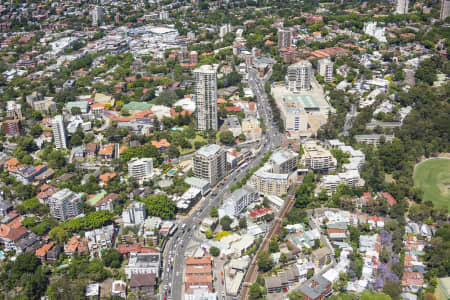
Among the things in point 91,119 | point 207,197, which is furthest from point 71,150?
point 207,197

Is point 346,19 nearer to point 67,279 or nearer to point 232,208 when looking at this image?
point 232,208

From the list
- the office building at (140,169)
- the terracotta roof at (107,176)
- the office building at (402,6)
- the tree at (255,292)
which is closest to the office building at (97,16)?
the office building at (402,6)

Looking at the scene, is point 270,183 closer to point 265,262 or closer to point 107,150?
point 265,262

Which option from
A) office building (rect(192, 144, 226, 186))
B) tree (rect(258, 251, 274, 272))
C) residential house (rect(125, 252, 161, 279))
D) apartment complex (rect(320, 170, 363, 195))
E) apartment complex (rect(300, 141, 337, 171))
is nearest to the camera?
residential house (rect(125, 252, 161, 279))

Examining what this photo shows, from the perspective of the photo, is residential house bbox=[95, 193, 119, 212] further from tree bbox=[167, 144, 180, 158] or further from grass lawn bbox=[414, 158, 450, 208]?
grass lawn bbox=[414, 158, 450, 208]

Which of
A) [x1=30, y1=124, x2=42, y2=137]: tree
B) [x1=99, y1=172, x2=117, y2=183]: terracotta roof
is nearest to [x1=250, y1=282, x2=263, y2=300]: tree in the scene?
[x1=99, y1=172, x2=117, y2=183]: terracotta roof

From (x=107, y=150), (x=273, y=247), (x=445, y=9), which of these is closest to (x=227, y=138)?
(x=107, y=150)
